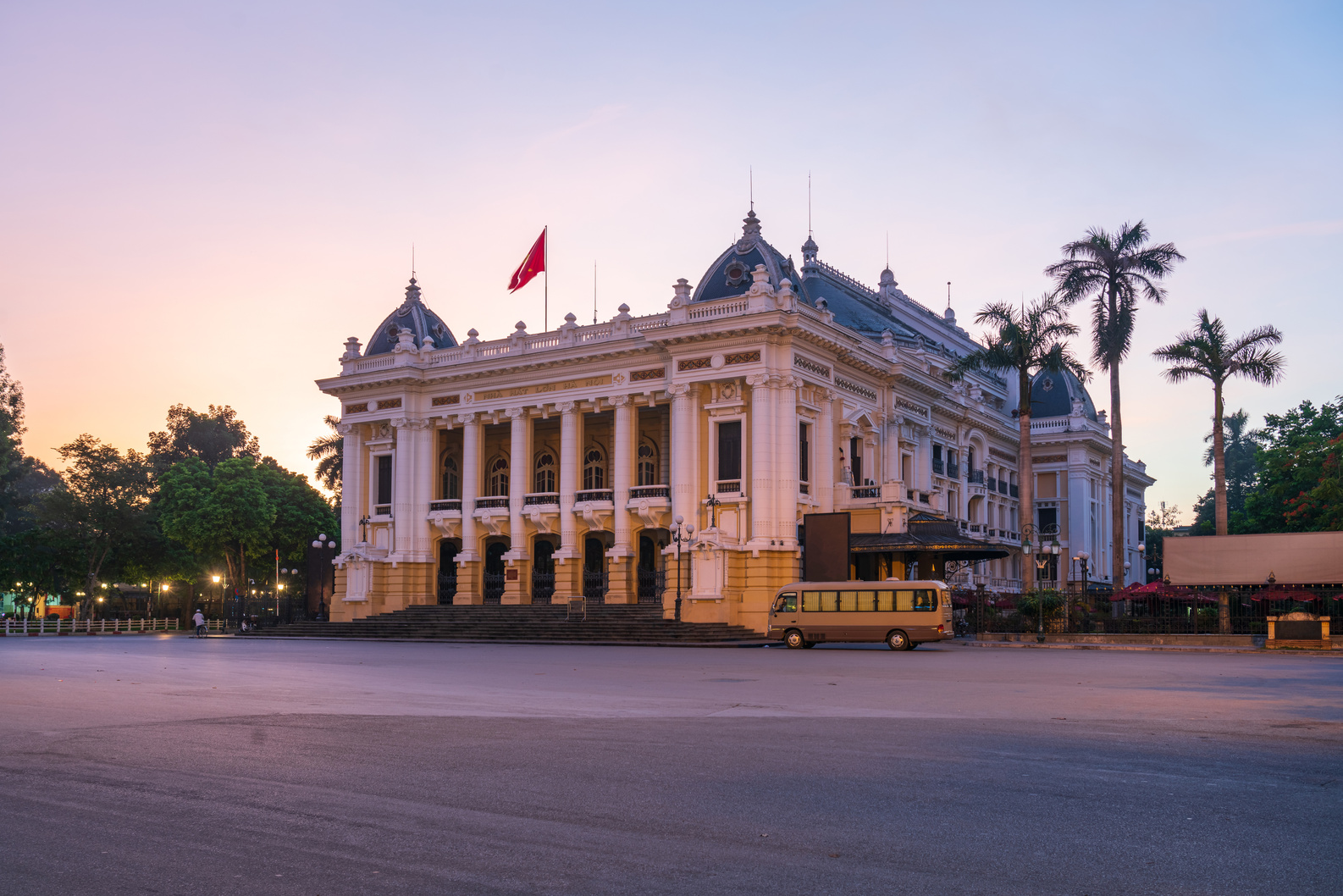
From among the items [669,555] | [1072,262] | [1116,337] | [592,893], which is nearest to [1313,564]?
[1116,337]

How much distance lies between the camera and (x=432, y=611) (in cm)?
5150

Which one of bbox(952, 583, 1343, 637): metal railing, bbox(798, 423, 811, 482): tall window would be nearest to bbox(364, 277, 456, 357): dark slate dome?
bbox(798, 423, 811, 482): tall window

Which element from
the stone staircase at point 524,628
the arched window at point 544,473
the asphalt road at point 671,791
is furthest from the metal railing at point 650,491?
the asphalt road at point 671,791

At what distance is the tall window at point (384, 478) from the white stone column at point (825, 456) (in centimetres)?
2175

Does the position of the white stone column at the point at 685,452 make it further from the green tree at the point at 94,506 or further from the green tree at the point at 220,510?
the green tree at the point at 94,506

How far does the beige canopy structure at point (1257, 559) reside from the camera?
120 feet

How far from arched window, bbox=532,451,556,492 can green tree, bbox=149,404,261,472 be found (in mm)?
43184

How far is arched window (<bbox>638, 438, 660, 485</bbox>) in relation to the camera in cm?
5509

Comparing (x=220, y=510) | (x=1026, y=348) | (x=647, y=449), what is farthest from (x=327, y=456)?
(x=1026, y=348)

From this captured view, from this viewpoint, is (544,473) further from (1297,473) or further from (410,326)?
(1297,473)

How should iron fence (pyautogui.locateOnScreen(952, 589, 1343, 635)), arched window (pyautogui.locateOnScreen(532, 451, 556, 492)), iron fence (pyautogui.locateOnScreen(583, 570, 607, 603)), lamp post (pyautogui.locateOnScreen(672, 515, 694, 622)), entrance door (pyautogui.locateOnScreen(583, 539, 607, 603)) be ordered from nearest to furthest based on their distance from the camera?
iron fence (pyautogui.locateOnScreen(952, 589, 1343, 635))
lamp post (pyautogui.locateOnScreen(672, 515, 694, 622))
iron fence (pyautogui.locateOnScreen(583, 570, 607, 603))
entrance door (pyautogui.locateOnScreen(583, 539, 607, 603))
arched window (pyautogui.locateOnScreen(532, 451, 556, 492))

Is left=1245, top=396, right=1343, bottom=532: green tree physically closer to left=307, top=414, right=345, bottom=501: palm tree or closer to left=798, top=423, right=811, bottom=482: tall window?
left=798, top=423, right=811, bottom=482: tall window

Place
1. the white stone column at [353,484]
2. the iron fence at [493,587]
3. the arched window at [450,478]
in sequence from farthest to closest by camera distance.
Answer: the arched window at [450,478], the white stone column at [353,484], the iron fence at [493,587]

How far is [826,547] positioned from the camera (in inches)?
1742
